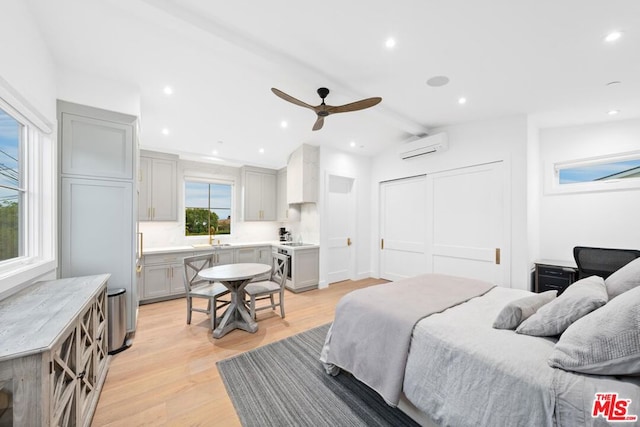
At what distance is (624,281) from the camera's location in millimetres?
1556

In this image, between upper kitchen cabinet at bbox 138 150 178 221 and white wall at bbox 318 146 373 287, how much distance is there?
272 cm

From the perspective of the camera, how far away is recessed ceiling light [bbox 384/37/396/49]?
7.00 feet

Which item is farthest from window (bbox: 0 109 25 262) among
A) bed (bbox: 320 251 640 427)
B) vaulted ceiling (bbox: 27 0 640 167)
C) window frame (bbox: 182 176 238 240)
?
window frame (bbox: 182 176 238 240)

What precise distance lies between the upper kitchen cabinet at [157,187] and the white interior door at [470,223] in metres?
4.67

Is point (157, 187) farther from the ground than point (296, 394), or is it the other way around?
point (157, 187)

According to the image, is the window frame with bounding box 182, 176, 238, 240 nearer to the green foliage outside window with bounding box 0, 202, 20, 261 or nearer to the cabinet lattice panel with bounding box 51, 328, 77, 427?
the green foliage outside window with bounding box 0, 202, 20, 261

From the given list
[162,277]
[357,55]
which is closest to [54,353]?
[357,55]

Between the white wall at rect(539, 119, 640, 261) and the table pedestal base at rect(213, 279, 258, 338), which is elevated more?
the white wall at rect(539, 119, 640, 261)

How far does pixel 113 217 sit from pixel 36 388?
6.33 ft

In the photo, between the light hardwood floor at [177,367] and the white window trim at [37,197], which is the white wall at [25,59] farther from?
the light hardwood floor at [177,367]

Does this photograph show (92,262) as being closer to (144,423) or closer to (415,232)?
(144,423)

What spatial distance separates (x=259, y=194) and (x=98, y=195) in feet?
10.2

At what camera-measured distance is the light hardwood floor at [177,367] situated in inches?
66.9

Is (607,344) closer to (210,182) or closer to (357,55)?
(357,55)
